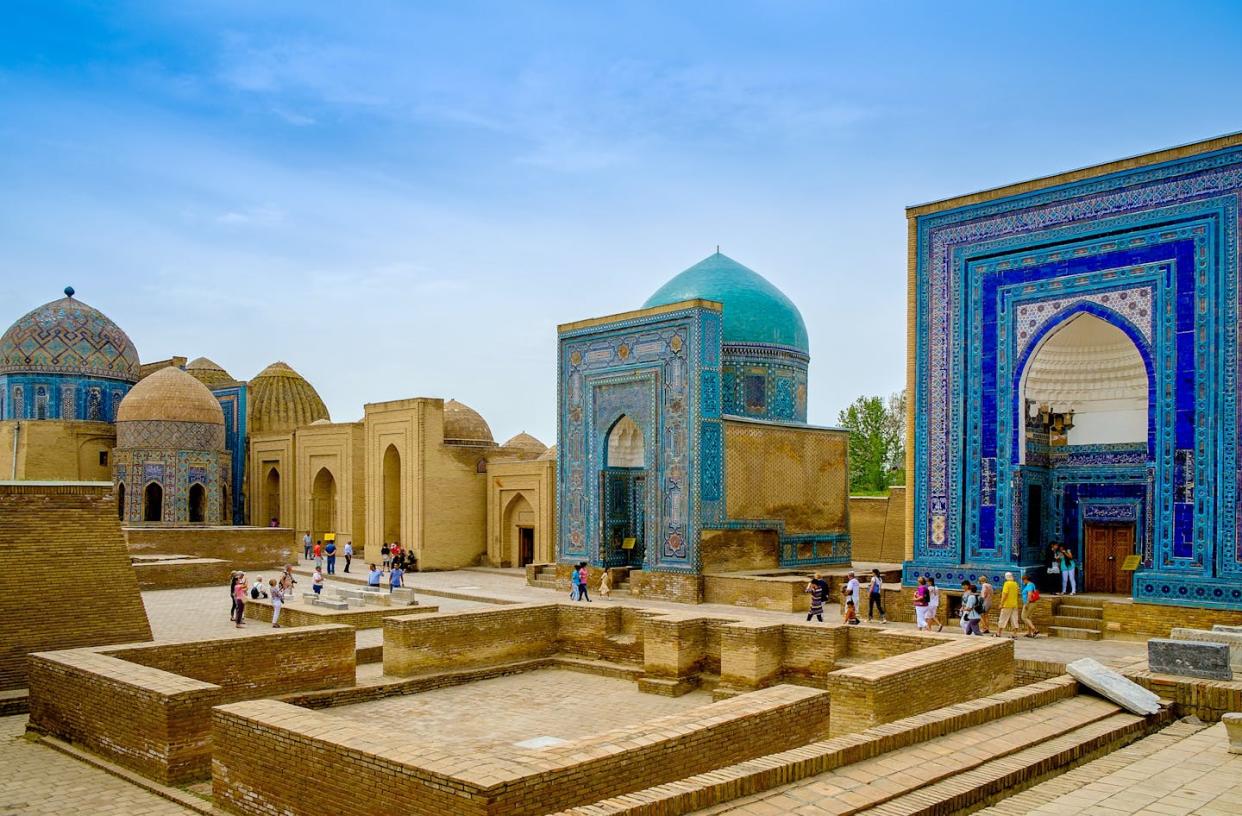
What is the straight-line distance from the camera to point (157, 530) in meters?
20.7

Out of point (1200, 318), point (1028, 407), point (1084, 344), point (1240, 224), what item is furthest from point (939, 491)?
point (1240, 224)

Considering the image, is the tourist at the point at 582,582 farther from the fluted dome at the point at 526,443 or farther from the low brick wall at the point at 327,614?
the fluted dome at the point at 526,443

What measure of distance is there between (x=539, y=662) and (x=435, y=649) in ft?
5.13

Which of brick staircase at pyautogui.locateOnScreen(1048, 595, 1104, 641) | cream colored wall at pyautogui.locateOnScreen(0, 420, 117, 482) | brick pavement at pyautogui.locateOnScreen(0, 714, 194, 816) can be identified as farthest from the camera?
cream colored wall at pyautogui.locateOnScreen(0, 420, 117, 482)

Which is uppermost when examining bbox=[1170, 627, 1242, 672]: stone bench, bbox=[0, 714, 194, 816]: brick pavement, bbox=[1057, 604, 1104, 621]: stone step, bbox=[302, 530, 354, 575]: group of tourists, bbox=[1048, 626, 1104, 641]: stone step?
bbox=[1170, 627, 1242, 672]: stone bench

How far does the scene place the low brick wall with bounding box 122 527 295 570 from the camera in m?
20.6

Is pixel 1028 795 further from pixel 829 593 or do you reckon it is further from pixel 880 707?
pixel 829 593

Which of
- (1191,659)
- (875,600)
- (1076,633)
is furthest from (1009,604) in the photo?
(1191,659)

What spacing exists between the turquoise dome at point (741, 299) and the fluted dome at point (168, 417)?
42.2ft

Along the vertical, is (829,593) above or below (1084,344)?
below

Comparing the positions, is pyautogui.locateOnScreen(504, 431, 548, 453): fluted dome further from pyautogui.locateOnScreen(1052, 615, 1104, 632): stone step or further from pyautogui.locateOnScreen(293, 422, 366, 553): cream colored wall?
pyautogui.locateOnScreen(1052, 615, 1104, 632): stone step

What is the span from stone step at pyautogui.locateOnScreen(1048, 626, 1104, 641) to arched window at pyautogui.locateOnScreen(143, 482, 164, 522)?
2186cm

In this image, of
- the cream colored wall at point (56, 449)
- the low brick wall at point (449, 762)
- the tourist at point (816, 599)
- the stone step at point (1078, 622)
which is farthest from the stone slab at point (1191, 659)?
the cream colored wall at point (56, 449)

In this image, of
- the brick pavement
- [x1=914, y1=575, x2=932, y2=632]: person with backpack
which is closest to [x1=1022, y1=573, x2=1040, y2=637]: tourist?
[x1=914, y1=575, x2=932, y2=632]: person with backpack
